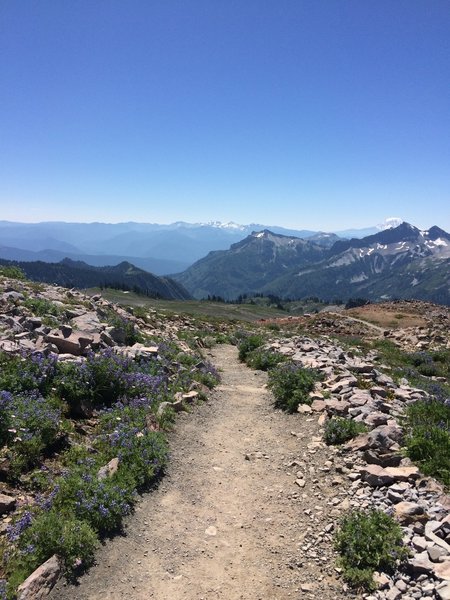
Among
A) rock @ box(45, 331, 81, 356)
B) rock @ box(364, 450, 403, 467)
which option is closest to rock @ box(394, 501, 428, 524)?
rock @ box(364, 450, 403, 467)

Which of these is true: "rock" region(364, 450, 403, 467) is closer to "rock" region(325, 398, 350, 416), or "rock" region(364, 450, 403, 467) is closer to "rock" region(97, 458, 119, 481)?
"rock" region(325, 398, 350, 416)

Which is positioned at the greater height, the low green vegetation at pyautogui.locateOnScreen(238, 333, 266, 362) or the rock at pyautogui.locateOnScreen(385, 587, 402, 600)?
the rock at pyautogui.locateOnScreen(385, 587, 402, 600)

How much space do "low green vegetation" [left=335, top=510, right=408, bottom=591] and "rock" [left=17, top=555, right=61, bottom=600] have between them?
4242 millimetres

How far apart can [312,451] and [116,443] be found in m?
4.69

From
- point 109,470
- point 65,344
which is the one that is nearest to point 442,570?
point 109,470

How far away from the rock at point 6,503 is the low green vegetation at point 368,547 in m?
5.50

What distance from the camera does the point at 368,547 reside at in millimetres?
6543

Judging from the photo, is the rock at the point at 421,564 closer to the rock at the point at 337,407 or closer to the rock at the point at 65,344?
the rock at the point at 337,407

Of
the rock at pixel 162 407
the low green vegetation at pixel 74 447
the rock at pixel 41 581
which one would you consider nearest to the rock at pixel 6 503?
the low green vegetation at pixel 74 447

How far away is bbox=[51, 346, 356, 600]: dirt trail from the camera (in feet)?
20.7

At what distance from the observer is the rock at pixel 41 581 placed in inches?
221

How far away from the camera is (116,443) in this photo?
31.1 feet

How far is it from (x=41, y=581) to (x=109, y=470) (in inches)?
106

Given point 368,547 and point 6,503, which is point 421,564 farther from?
point 6,503
